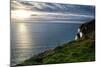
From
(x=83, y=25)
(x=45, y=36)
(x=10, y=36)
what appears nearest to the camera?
(x=10, y=36)

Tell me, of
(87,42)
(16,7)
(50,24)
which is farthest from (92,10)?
(16,7)

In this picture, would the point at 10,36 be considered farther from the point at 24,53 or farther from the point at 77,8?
the point at 77,8

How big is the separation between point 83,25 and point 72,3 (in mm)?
285

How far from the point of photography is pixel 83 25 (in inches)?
87.4

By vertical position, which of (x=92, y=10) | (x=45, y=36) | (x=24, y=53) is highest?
(x=92, y=10)

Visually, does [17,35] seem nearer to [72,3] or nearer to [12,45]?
[12,45]

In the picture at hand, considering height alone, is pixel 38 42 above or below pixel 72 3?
below

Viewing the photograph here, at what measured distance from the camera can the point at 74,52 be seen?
218 cm

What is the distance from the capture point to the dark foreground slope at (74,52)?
6.75 ft

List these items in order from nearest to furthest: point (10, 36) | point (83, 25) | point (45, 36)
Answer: point (10, 36), point (45, 36), point (83, 25)

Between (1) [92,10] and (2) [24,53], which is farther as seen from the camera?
(1) [92,10]

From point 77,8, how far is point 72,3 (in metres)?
0.08

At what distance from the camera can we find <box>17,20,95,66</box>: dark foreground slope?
206 centimetres

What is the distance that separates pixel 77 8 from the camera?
2.20 metres
